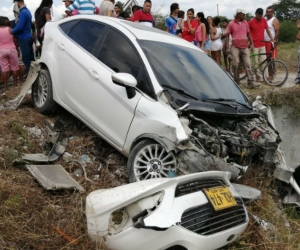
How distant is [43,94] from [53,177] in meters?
2.16

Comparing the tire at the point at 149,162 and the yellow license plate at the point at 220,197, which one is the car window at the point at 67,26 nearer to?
the tire at the point at 149,162

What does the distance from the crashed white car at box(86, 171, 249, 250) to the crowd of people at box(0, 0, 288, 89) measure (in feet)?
18.8

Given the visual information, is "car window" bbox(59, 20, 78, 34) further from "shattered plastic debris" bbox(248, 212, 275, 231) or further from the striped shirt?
"shattered plastic debris" bbox(248, 212, 275, 231)

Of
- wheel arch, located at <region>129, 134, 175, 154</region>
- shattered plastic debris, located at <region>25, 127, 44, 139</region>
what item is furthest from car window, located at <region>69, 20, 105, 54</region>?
wheel arch, located at <region>129, 134, 175, 154</region>

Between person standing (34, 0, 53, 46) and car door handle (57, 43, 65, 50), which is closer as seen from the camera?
car door handle (57, 43, 65, 50)

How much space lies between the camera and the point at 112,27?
5.52m

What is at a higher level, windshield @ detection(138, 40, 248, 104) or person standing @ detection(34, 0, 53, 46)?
windshield @ detection(138, 40, 248, 104)

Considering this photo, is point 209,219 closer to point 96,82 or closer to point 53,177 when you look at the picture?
point 53,177

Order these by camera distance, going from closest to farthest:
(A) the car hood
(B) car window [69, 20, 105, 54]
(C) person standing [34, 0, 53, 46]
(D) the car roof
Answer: (A) the car hood → (D) the car roof → (B) car window [69, 20, 105, 54] → (C) person standing [34, 0, 53, 46]

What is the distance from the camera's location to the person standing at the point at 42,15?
879cm

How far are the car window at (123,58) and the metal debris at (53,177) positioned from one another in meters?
1.32

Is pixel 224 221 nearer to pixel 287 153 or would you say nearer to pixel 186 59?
pixel 186 59

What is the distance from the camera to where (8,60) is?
8242mm

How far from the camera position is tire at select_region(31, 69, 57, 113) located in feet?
19.9
